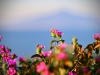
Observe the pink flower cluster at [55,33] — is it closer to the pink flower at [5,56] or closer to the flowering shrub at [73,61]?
the flowering shrub at [73,61]

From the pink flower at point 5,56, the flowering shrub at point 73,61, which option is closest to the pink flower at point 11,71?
the flowering shrub at point 73,61

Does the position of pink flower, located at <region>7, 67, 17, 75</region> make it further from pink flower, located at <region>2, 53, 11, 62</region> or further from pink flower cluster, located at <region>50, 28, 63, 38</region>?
pink flower cluster, located at <region>50, 28, 63, 38</region>

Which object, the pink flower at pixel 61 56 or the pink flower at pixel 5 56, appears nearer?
the pink flower at pixel 61 56

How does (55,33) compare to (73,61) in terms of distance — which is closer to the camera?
(73,61)

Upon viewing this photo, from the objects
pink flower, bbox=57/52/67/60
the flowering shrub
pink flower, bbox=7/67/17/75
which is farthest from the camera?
pink flower, bbox=7/67/17/75

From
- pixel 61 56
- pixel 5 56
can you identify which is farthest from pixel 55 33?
pixel 61 56

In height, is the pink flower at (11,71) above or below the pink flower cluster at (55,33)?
below

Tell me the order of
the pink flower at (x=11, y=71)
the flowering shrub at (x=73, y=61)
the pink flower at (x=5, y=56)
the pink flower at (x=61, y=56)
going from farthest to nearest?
the pink flower at (x=5, y=56)
the pink flower at (x=11, y=71)
the flowering shrub at (x=73, y=61)
the pink flower at (x=61, y=56)

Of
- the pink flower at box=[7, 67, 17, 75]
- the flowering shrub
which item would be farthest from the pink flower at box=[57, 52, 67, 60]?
the pink flower at box=[7, 67, 17, 75]

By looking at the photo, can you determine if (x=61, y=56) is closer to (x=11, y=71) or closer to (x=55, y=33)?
(x=11, y=71)

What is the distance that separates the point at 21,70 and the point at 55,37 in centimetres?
54

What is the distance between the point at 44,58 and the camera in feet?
7.31

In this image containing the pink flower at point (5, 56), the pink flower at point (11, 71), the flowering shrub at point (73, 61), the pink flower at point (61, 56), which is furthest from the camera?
the pink flower at point (5, 56)

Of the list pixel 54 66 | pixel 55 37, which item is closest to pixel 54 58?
pixel 54 66
